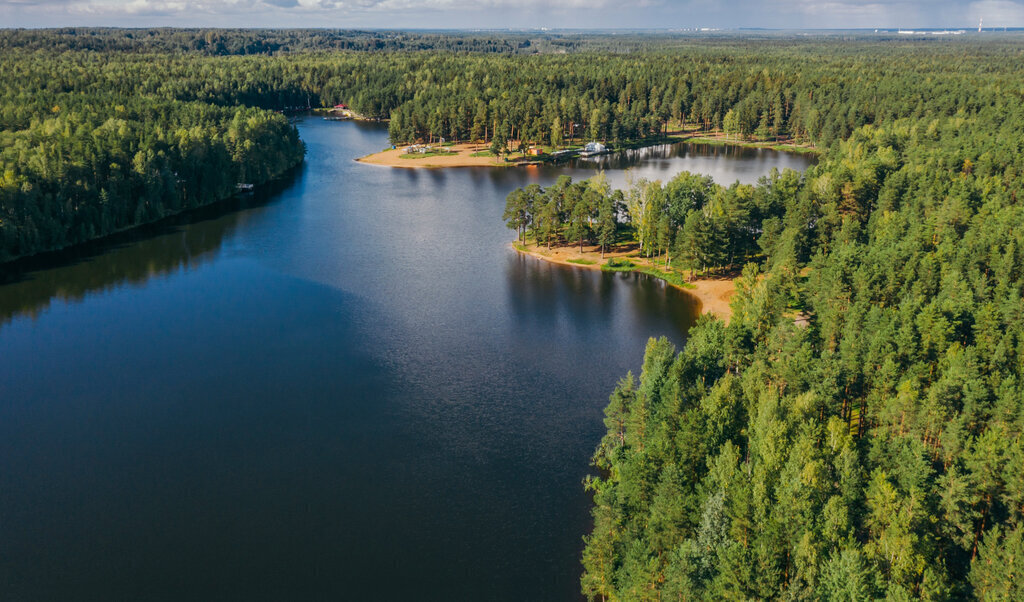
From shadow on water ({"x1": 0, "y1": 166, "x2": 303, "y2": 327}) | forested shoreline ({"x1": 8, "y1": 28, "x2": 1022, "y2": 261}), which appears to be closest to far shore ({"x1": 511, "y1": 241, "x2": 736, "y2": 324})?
shadow on water ({"x1": 0, "y1": 166, "x2": 303, "y2": 327})

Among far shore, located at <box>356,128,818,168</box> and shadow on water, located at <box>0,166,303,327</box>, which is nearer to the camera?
shadow on water, located at <box>0,166,303,327</box>

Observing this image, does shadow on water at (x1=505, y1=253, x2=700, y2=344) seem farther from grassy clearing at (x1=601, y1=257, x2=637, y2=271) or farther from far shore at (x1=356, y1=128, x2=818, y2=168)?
far shore at (x1=356, y1=128, x2=818, y2=168)

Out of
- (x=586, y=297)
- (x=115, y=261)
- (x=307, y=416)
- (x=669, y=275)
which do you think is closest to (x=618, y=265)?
Answer: (x=669, y=275)

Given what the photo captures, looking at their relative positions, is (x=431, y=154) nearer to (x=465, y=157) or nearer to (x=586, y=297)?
(x=465, y=157)

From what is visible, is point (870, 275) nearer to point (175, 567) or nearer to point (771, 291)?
point (771, 291)

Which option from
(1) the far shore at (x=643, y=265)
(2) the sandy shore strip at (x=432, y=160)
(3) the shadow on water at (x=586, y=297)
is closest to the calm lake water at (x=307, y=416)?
(3) the shadow on water at (x=586, y=297)
